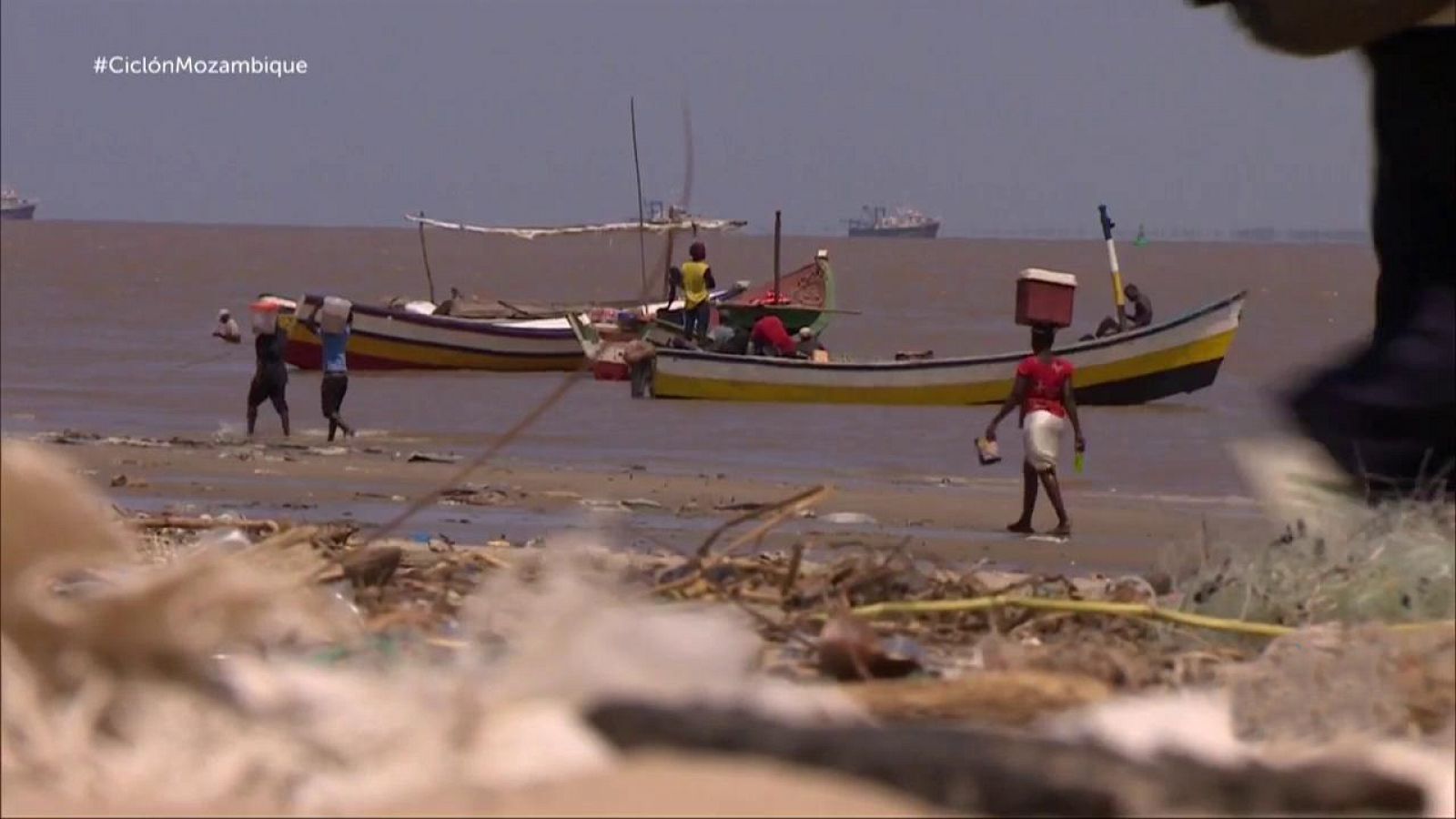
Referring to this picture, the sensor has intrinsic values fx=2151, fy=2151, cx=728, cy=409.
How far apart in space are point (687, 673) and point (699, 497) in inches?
388

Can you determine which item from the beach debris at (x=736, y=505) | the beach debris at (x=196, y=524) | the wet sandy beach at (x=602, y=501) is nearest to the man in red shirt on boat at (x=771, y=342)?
the wet sandy beach at (x=602, y=501)

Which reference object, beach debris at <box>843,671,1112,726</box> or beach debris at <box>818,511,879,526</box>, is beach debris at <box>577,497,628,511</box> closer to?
beach debris at <box>818,511,879,526</box>

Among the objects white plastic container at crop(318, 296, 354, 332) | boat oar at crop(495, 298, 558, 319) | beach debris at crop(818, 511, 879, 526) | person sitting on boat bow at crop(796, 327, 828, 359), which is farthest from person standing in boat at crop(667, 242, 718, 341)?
beach debris at crop(818, 511, 879, 526)

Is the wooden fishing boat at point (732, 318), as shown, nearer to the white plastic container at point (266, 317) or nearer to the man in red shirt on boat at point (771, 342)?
the man in red shirt on boat at point (771, 342)

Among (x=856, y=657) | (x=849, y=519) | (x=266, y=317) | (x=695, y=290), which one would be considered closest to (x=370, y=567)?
(x=856, y=657)

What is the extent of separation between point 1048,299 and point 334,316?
21.6 feet

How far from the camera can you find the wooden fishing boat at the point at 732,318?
2186cm

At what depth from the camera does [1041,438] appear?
1105cm

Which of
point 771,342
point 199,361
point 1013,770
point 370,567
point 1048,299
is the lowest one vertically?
point 199,361

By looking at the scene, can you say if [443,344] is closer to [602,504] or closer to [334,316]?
[334,316]

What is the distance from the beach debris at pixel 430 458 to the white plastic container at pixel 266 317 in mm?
1397

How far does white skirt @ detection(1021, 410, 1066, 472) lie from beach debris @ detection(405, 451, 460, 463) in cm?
535

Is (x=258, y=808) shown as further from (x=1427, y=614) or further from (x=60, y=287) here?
(x=60, y=287)

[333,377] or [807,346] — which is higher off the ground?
[333,377]
